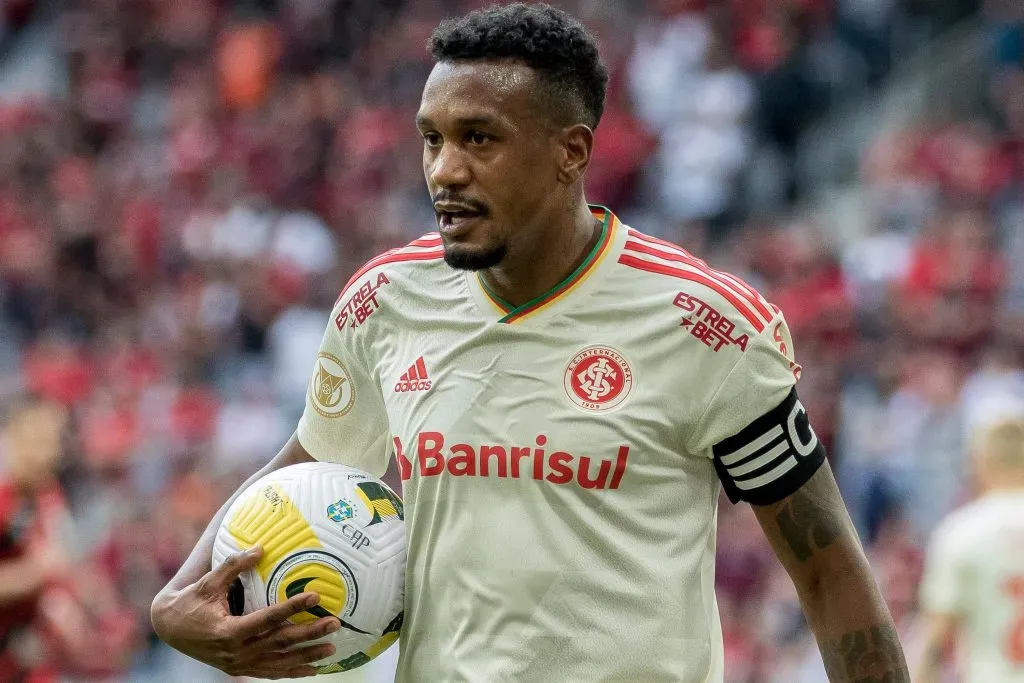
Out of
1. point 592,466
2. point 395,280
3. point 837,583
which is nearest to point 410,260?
point 395,280

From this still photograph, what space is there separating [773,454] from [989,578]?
3377mm

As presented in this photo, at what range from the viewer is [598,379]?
3094mm

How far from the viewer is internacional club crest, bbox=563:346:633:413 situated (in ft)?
10.1

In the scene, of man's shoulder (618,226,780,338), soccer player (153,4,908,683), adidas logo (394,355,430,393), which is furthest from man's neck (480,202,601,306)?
adidas logo (394,355,430,393)

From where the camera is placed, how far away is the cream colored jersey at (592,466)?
9.87 feet

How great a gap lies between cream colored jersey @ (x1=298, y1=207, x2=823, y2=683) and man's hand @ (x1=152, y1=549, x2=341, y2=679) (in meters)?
0.22

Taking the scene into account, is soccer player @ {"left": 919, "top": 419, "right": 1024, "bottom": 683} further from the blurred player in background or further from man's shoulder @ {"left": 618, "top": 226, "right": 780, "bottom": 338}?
the blurred player in background

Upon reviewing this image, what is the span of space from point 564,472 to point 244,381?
897 centimetres

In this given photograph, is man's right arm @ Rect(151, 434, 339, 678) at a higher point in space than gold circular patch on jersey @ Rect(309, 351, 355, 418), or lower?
lower

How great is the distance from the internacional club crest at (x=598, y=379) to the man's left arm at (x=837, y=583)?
1.21 feet

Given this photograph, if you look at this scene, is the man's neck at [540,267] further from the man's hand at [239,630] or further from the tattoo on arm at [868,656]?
the tattoo on arm at [868,656]

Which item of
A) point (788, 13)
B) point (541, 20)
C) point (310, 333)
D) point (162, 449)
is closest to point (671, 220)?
point (788, 13)

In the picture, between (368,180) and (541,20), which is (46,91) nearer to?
(368,180)

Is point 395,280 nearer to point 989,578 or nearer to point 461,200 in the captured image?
point 461,200
